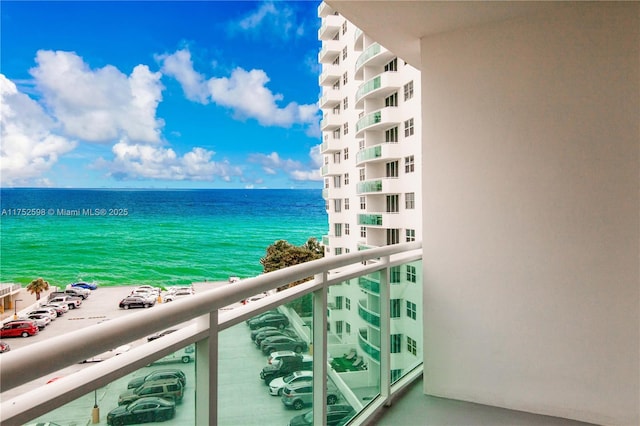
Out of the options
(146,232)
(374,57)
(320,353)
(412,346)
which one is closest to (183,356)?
(320,353)

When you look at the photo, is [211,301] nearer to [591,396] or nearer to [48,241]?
[591,396]

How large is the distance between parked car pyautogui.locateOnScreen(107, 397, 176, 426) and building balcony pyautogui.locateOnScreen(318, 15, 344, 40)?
2832 centimetres

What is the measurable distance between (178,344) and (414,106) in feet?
57.3

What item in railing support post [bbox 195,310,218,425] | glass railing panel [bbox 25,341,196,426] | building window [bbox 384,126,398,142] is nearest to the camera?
glass railing panel [bbox 25,341,196,426]

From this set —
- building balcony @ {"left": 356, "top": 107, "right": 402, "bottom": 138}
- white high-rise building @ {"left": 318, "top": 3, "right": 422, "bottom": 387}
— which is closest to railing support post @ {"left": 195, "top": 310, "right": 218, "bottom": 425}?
white high-rise building @ {"left": 318, "top": 3, "right": 422, "bottom": 387}

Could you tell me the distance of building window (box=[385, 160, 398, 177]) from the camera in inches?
746

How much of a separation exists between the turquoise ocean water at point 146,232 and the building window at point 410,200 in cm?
2202

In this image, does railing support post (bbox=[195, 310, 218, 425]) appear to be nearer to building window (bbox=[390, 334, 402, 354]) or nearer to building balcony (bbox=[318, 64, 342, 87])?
building window (bbox=[390, 334, 402, 354])

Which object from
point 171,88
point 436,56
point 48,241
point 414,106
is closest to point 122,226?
point 48,241

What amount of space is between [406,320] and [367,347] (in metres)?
0.45

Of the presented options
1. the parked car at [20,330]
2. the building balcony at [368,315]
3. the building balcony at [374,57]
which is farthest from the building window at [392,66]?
the building balcony at [368,315]

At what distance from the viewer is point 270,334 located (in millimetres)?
1674

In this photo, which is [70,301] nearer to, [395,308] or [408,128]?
[408,128]

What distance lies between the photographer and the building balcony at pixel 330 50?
27.1 m
